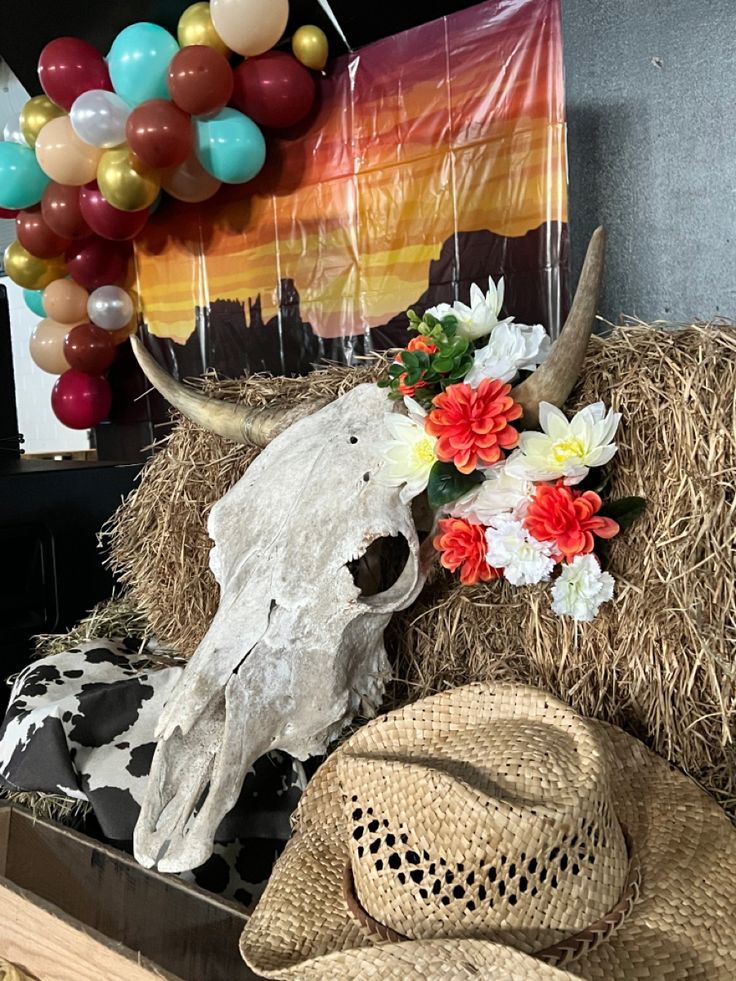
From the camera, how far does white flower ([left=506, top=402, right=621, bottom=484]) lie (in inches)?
40.3

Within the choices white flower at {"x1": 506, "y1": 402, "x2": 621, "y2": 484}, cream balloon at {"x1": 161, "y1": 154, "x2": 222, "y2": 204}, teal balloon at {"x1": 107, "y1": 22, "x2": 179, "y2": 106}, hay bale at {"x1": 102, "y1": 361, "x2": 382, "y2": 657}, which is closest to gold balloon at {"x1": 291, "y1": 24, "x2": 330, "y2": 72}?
teal balloon at {"x1": 107, "y1": 22, "x2": 179, "y2": 106}

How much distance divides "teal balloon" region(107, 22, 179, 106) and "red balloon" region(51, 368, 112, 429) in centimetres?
128

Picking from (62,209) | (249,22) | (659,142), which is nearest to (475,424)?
(659,142)

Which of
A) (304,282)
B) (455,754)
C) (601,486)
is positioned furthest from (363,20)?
(455,754)

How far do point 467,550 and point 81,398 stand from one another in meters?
3.08

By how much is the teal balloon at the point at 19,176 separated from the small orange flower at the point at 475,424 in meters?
2.95

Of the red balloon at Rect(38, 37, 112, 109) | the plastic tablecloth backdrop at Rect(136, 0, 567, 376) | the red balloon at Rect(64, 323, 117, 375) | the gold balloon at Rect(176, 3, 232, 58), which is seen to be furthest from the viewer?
the red balloon at Rect(64, 323, 117, 375)

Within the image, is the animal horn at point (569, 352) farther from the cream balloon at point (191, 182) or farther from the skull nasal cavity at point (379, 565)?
the cream balloon at point (191, 182)

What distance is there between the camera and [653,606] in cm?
106

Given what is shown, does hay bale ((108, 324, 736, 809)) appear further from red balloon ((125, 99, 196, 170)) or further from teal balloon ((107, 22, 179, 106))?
teal balloon ((107, 22, 179, 106))

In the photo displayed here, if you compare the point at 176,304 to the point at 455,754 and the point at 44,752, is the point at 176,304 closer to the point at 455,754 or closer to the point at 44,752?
the point at 44,752

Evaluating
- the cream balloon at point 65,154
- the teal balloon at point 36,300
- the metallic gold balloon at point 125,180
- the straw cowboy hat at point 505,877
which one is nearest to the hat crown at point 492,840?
the straw cowboy hat at point 505,877

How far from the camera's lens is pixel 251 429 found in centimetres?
138

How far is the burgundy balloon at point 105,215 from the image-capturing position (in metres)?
3.21
